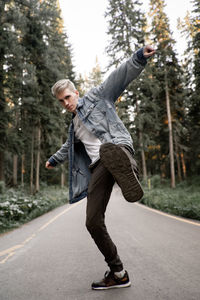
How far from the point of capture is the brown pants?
2768 millimetres

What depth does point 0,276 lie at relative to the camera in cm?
334

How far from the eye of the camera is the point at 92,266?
3.68 m

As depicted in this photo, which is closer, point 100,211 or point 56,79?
point 100,211

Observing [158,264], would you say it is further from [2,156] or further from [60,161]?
[2,156]

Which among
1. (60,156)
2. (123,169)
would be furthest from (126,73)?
(60,156)

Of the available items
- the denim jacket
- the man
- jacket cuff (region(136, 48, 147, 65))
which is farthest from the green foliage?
jacket cuff (region(136, 48, 147, 65))

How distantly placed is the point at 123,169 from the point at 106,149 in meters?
0.25

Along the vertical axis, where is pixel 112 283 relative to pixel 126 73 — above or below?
below

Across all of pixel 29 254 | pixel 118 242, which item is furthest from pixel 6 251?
→ pixel 118 242

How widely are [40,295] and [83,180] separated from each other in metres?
1.33

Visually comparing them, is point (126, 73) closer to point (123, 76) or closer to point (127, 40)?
point (123, 76)

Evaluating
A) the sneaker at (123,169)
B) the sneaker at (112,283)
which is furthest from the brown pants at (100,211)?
the sneaker at (123,169)

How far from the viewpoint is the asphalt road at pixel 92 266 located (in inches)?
106

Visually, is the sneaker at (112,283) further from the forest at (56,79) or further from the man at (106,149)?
the forest at (56,79)
